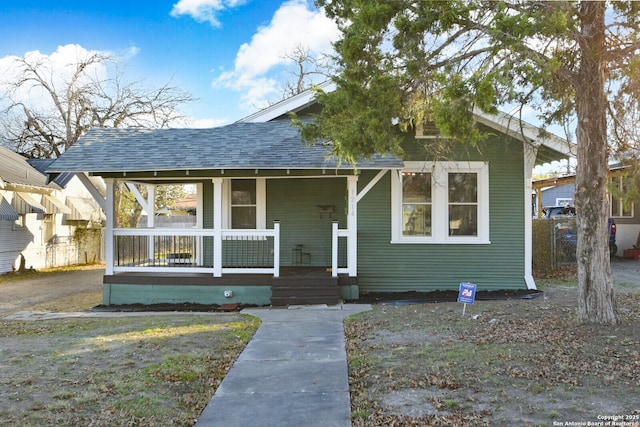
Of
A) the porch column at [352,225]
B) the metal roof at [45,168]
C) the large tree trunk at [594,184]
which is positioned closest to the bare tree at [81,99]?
the metal roof at [45,168]

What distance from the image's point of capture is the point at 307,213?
11.6 m

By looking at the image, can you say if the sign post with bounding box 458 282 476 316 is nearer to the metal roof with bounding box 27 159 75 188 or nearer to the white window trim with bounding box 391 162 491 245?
the white window trim with bounding box 391 162 491 245

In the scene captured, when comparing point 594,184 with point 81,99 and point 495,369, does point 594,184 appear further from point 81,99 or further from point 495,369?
point 81,99

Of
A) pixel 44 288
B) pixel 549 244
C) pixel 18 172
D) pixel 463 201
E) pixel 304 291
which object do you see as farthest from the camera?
pixel 18 172

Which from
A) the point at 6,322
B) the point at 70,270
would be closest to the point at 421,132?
the point at 6,322

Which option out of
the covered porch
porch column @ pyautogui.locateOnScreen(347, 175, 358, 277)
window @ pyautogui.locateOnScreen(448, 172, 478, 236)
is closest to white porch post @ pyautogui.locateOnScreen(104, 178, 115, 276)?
the covered porch

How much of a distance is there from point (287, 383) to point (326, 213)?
6.97 meters

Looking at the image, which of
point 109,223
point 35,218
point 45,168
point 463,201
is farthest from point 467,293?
point 45,168

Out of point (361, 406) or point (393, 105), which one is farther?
point (393, 105)

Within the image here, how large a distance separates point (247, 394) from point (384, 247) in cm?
663

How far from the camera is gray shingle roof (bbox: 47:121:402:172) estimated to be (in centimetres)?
963

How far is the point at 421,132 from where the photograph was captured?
10.5m

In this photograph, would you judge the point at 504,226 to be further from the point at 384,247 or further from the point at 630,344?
the point at 630,344

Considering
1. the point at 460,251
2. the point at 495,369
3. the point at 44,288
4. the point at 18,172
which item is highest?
the point at 18,172
